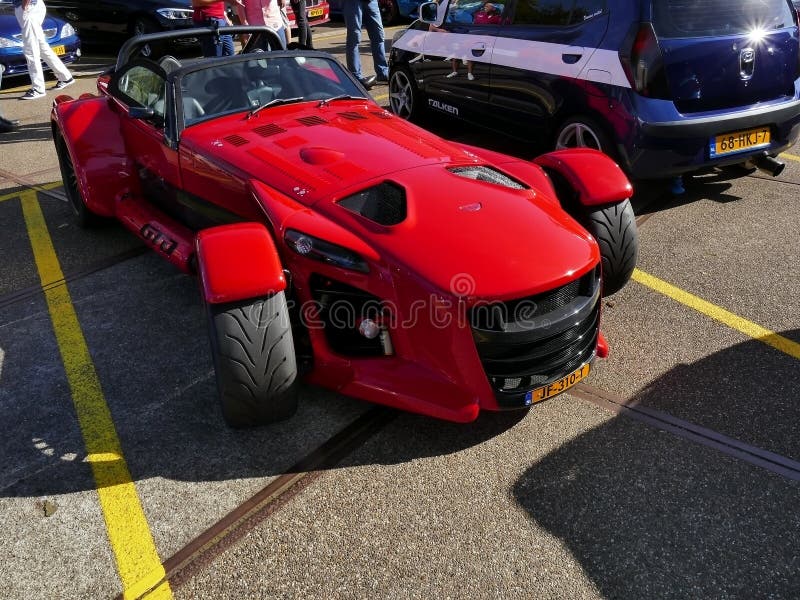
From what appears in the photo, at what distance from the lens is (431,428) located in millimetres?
3174

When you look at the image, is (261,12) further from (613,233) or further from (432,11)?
(613,233)

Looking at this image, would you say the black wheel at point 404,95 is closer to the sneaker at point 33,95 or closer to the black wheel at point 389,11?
the sneaker at point 33,95

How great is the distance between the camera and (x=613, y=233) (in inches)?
148

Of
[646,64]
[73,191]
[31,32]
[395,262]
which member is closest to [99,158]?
[73,191]

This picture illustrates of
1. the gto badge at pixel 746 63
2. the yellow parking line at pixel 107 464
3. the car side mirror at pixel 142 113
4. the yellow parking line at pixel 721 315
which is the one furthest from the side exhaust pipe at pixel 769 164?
the yellow parking line at pixel 107 464

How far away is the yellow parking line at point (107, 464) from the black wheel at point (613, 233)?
2.53m

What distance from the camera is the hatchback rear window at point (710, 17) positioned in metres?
4.73

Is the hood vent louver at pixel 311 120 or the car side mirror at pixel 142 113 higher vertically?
the car side mirror at pixel 142 113

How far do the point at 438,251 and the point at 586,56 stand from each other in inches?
118

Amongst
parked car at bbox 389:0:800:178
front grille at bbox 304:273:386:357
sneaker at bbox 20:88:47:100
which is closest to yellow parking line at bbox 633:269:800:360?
parked car at bbox 389:0:800:178

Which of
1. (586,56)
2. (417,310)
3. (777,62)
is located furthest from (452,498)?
(777,62)

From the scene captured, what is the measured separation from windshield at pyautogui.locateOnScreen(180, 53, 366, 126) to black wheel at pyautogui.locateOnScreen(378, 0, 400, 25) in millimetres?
11309

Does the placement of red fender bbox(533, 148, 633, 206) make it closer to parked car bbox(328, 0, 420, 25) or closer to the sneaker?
the sneaker

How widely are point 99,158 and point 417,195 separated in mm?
2761
